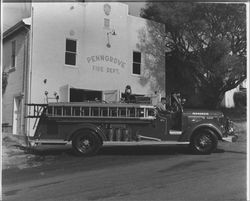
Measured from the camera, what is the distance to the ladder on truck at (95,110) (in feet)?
34.1

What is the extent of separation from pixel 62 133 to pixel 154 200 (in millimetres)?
4896

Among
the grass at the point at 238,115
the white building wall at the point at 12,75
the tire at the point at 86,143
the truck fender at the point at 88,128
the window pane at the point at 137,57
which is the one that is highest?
the window pane at the point at 137,57

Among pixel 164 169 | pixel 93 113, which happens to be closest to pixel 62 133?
pixel 93 113

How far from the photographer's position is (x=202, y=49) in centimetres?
1669

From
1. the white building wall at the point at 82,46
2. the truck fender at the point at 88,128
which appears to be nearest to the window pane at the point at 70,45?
the white building wall at the point at 82,46

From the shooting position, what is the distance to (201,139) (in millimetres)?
10742

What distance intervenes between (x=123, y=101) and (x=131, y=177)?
363cm

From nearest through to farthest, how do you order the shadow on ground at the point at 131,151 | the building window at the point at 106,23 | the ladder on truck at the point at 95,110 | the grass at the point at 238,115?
the ladder on truck at the point at 95,110
the shadow on ground at the point at 131,151
the grass at the point at 238,115
the building window at the point at 106,23

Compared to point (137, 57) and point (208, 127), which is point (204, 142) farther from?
point (137, 57)

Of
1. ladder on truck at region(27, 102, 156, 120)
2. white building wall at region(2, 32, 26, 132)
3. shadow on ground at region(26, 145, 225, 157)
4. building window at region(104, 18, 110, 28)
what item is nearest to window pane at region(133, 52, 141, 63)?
building window at region(104, 18, 110, 28)

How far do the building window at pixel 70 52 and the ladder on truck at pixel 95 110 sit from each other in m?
5.48

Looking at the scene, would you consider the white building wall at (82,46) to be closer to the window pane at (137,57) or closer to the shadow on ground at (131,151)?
the window pane at (137,57)

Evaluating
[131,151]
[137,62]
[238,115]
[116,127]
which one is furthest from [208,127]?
[137,62]

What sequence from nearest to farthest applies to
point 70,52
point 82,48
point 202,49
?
point 70,52 → point 82,48 → point 202,49
